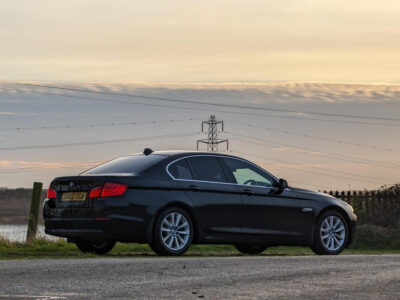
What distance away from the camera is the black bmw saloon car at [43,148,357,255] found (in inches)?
524

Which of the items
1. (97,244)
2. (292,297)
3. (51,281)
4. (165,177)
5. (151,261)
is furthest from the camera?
(97,244)

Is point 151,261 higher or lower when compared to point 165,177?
lower

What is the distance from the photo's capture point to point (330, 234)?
614 inches

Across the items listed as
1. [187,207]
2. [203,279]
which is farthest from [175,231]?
[203,279]

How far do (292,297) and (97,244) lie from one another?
7386mm

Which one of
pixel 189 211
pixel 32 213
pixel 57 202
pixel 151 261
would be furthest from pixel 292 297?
pixel 32 213

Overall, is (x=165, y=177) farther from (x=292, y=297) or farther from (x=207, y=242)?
(x=292, y=297)

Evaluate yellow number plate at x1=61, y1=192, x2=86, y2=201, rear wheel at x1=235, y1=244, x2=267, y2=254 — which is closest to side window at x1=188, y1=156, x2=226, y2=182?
yellow number plate at x1=61, y1=192, x2=86, y2=201

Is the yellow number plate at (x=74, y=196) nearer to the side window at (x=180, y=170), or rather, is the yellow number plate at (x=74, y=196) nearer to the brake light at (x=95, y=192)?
the brake light at (x=95, y=192)

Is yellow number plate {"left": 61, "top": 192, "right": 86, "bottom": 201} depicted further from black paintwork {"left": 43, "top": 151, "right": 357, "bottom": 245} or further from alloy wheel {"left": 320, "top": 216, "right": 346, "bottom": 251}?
alloy wheel {"left": 320, "top": 216, "right": 346, "bottom": 251}

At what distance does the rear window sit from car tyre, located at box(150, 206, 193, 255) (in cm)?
77

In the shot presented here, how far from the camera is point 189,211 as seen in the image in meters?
13.8

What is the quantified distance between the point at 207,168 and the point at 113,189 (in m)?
1.82

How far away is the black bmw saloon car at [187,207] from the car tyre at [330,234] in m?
0.02
